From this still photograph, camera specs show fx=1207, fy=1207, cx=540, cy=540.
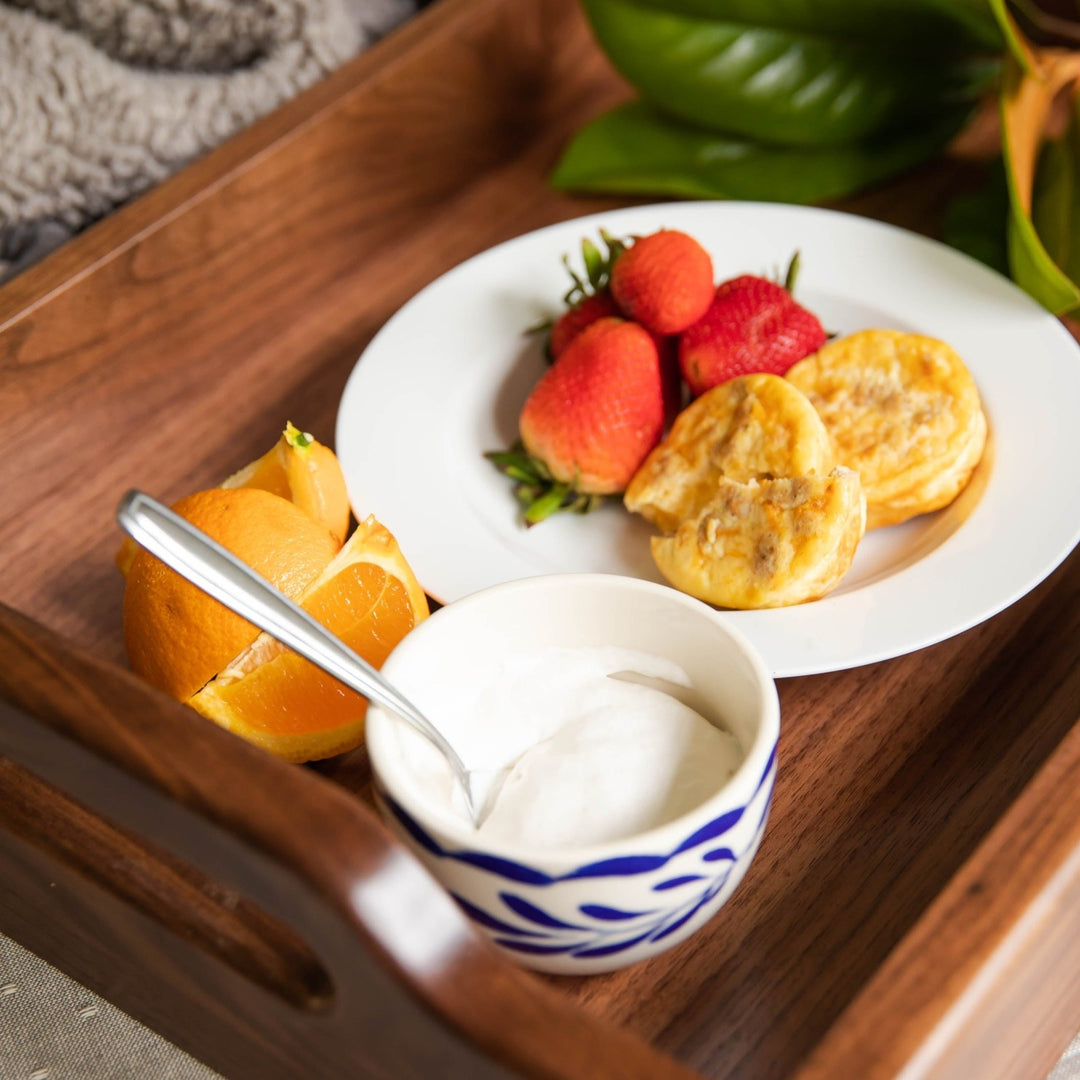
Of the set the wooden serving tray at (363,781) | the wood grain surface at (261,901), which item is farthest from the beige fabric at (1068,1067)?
the wood grain surface at (261,901)

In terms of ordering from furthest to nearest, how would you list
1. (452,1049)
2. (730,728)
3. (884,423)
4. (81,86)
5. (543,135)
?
(543,135) < (81,86) < (884,423) < (730,728) < (452,1049)

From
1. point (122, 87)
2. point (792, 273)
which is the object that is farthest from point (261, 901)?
point (122, 87)

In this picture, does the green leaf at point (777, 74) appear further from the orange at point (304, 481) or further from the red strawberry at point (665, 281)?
the orange at point (304, 481)

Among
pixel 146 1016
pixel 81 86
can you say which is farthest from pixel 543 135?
pixel 146 1016

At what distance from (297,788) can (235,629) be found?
→ 0.22 metres

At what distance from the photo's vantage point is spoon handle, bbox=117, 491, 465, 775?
530 millimetres

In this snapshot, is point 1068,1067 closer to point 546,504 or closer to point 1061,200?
point 546,504

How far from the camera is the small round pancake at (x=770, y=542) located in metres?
0.71

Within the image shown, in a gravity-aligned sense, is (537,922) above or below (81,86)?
below

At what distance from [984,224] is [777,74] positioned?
9.0 inches

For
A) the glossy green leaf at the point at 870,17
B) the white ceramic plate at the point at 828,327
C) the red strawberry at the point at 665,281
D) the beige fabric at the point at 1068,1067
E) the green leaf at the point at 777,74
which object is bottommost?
the beige fabric at the point at 1068,1067

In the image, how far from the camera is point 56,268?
2.95 ft

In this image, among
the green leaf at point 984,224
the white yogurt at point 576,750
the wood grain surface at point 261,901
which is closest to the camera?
the wood grain surface at point 261,901

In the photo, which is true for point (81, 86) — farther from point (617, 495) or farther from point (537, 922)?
point (537, 922)
